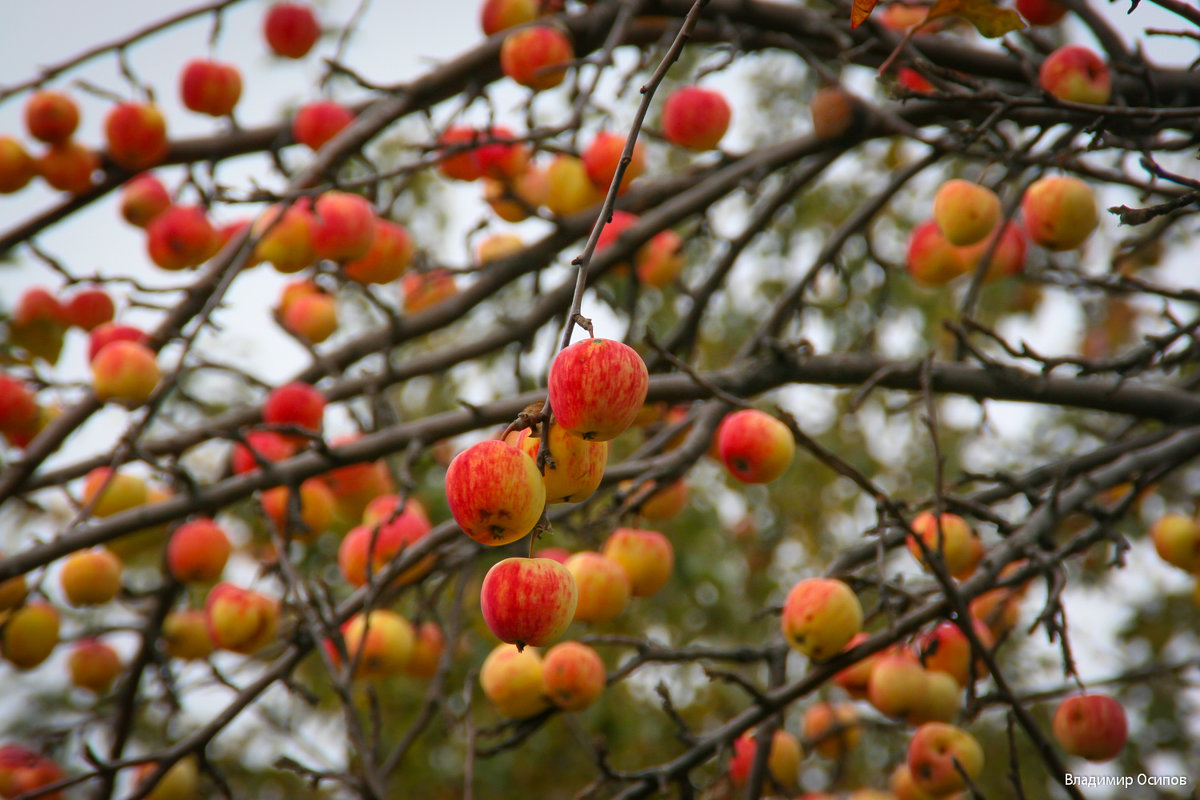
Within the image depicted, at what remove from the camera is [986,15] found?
1.69 metres

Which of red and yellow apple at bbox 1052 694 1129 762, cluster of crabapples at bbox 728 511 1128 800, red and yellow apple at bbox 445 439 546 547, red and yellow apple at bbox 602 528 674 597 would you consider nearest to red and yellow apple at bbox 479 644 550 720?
red and yellow apple at bbox 602 528 674 597

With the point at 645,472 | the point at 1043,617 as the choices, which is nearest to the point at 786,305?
the point at 645,472

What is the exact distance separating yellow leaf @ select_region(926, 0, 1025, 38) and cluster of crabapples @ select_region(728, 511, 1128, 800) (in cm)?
96

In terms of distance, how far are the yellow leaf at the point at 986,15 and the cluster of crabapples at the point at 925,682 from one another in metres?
0.96

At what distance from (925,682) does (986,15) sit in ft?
4.80

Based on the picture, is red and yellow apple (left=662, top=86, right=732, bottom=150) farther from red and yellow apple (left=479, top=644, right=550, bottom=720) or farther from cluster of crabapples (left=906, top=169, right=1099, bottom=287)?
red and yellow apple (left=479, top=644, right=550, bottom=720)

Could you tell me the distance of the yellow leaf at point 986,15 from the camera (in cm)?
167

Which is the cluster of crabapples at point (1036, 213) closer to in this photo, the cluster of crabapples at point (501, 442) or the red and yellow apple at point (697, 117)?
the cluster of crabapples at point (501, 442)

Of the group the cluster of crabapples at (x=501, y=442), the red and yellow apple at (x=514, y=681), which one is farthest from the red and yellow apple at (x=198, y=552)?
the red and yellow apple at (x=514, y=681)

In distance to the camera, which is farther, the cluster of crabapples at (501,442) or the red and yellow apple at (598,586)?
the red and yellow apple at (598,586)

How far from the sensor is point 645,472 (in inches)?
90.6

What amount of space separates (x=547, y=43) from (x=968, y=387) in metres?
1.48

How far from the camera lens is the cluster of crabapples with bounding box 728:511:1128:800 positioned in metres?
1.98

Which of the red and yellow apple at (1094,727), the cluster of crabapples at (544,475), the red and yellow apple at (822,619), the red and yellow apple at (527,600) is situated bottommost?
the red and yellow apple at (1094,727)
